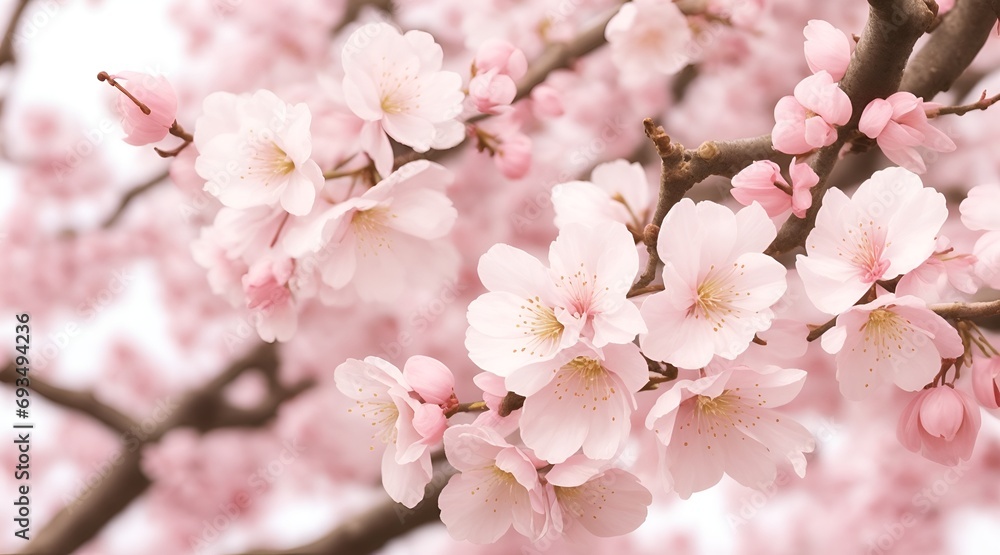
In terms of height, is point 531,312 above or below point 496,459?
above

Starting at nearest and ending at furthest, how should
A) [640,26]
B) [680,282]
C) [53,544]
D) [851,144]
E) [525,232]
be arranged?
[680,282], [851,144], [640,26], [53,544], [525,232]

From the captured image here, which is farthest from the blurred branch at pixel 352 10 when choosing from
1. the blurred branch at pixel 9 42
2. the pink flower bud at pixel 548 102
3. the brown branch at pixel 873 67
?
the brown branch at pixel 873 67

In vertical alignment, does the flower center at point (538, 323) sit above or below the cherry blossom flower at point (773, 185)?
below

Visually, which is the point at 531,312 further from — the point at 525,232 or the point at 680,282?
the point at 525,232

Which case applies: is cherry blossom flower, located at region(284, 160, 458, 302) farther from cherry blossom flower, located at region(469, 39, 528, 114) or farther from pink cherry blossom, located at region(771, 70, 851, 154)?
pink cherry blossom, located at region(771, 70, 851, 154)

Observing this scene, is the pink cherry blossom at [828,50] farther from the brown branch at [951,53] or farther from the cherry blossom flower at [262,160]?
the cherry blossom flower at [262,160]

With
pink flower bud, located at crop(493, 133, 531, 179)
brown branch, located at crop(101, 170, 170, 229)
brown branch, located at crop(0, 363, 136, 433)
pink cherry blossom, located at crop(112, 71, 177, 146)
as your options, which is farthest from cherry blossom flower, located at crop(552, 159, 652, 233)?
brown branch, located at crop(101, 170, 170, 229)

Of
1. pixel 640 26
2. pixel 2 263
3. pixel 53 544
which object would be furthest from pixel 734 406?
pixel 2 263
